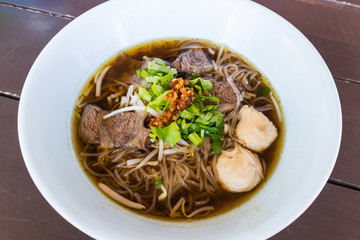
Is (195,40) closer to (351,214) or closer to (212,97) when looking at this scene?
(212,97)

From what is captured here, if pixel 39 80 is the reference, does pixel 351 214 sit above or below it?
below

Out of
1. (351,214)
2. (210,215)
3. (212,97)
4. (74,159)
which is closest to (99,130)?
(74,159)

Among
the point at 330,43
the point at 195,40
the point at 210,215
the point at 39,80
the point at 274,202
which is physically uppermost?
the point at 330,43

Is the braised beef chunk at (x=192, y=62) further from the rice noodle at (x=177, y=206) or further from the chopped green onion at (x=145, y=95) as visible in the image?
the rice noodle at (x=177, y=206)

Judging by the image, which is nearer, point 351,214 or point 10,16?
point 351,214

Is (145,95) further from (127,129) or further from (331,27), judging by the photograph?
(331,27)

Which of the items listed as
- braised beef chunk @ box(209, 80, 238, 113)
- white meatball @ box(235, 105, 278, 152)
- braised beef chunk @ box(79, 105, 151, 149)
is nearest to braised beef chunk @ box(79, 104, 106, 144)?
braised beef chunk @ box(79, 105, 151, 149)

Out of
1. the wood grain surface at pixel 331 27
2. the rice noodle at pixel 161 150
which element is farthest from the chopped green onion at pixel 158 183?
the wood grain surface at pixel 331 27

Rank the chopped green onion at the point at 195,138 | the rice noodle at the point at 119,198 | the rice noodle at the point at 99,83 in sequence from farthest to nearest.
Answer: the rice noodle at the point at 99,83 → the chopped green onion at the point at 195,138 → the rice noodle at the point at 119,198
